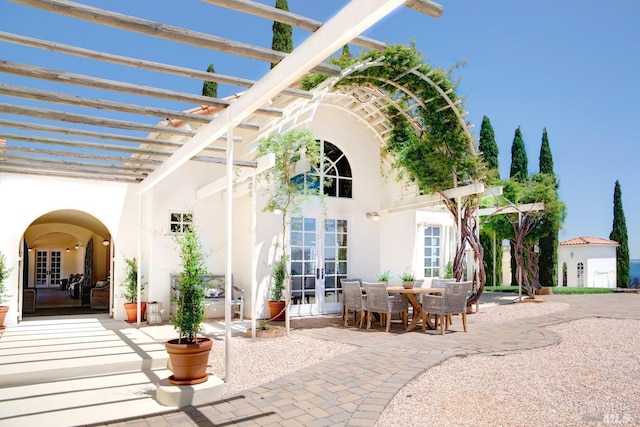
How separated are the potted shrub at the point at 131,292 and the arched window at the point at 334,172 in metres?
4.28

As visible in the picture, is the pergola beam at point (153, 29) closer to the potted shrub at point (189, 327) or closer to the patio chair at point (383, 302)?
the potted shrub at point (189, 327)

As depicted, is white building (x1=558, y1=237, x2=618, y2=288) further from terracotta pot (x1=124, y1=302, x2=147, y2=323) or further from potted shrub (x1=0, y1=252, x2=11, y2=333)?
potted shrub (x1=0, y1=252, x2=11, y2=333)

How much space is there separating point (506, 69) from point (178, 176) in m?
12.6

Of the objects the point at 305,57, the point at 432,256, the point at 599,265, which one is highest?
the point at 305,57

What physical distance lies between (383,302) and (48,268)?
2056 cm

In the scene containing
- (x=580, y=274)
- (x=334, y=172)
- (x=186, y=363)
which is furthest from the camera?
(x=580, y=274)

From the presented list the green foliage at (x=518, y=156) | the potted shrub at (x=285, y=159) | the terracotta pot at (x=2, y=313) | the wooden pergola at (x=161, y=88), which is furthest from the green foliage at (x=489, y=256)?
the terracotta pot at (x=2, y=313)

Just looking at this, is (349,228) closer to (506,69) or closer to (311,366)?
(311,366)

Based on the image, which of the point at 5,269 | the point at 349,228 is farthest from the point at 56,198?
the point at 349,228

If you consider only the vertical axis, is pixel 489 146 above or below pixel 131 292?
above

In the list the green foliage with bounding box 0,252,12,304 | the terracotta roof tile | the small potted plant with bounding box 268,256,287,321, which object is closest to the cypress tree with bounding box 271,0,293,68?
the small potted plant with bounding box 268,256,287,321

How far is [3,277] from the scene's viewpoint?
8.71 m

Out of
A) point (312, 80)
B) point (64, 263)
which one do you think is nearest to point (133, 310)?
point (312, 80)

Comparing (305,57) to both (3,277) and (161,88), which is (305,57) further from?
(3,277)
